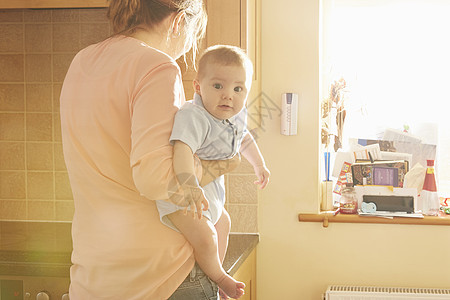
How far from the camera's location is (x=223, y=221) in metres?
1.32

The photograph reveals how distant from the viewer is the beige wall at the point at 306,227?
2.57 meters

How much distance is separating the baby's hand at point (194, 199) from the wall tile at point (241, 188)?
1421 mm

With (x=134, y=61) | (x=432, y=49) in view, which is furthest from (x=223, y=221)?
(x=432, y=49)

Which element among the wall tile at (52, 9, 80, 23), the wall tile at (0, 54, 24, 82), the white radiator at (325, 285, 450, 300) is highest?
the wall tile at (52, 9, 80, 23)

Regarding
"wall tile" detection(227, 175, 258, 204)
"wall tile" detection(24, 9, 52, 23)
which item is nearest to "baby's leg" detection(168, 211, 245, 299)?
"wall tile" detection(227, 175, 258, 204)

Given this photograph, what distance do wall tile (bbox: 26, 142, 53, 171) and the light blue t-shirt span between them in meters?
1.45

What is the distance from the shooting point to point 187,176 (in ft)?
3.43

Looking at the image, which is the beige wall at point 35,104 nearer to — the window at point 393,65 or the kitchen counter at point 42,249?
the kitchen counter at point 42,249

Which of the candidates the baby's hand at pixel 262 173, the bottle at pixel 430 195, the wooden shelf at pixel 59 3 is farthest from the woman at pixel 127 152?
the bottle at pixel 430 195

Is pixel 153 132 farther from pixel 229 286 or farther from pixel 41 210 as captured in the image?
pixel 41 210

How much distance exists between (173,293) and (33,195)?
1.58 metres

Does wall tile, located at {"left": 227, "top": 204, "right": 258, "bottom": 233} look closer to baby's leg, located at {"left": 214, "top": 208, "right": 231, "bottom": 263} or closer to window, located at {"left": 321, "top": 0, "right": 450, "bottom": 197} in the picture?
window, located at {"left": 321, "top": 0, "right": 450, "bottom": 197}

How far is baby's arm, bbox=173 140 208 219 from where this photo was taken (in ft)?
3.40

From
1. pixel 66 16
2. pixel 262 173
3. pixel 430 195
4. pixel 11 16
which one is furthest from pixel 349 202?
pixel 11 16
